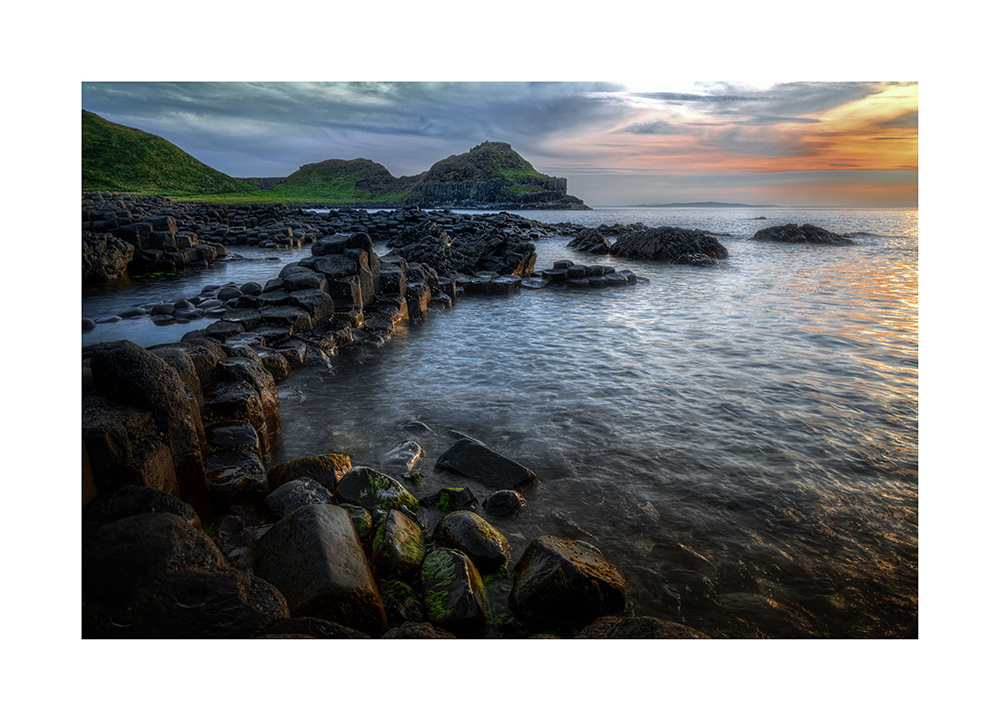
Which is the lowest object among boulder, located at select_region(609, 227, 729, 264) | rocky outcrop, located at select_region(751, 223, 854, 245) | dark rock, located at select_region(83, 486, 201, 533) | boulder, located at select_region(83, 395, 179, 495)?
dark rock, located at select_region(83, 486, 201, 533)

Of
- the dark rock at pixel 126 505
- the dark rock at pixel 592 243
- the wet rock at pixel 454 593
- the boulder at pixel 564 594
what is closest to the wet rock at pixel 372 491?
the wet rock at pixel 454 593

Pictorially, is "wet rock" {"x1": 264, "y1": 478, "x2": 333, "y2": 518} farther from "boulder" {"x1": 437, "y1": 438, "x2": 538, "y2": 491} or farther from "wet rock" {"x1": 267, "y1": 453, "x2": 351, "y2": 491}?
"boulder" {"x1": 437, "y1": 438, "x2": 538, "y2": 491}

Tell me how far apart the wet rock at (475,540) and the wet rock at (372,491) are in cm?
49

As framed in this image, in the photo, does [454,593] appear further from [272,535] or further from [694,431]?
[694,431]

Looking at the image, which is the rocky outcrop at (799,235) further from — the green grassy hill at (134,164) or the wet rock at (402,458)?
the green grassy hill at (134,164)

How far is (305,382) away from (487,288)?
968cm

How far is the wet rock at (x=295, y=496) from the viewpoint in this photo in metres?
3.93

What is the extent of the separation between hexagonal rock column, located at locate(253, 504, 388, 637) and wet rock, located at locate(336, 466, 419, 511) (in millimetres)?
956

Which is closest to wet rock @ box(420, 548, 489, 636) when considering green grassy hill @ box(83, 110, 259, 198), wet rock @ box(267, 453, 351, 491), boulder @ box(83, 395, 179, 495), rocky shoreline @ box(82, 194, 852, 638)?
rocky shoreline @ box(82, 194, 852, 638)

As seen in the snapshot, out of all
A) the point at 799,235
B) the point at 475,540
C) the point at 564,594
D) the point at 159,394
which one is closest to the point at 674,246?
the point at 799,235

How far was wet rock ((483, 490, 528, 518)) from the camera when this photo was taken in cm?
427

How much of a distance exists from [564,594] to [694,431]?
3280 mm

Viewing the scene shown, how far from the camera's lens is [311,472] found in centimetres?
444
